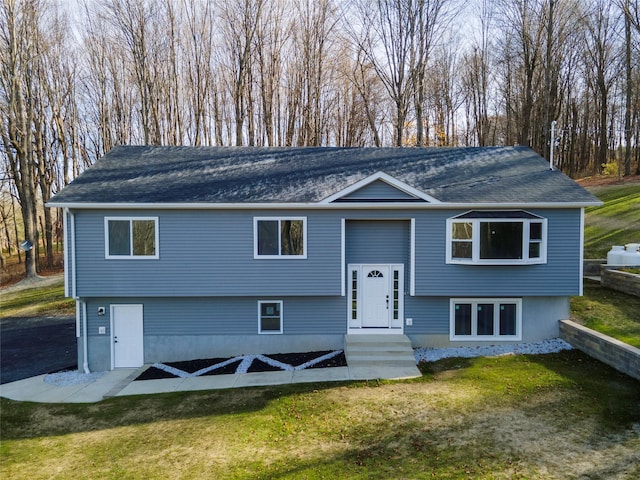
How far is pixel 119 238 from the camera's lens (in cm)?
1045

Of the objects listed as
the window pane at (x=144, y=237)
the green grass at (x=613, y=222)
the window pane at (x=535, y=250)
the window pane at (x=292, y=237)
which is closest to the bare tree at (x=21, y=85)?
the window pane at (x=144, y=237)

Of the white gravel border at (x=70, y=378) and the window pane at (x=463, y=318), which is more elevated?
the window pane at (x=463, y=318)

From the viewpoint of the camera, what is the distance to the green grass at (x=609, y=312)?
384 inches

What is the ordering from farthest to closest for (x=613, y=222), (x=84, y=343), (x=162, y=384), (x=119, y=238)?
(x=613, y=222)
(x=84, y=343)
(x=119, y=238)
(x=162, y=384)

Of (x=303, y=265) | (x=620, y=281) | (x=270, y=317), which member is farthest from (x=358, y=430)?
(x=620, y=281)

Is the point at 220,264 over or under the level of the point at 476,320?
over

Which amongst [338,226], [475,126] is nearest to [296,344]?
[338,226]

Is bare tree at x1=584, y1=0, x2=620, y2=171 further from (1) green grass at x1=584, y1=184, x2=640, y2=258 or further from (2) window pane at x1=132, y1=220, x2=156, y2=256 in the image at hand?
(2) window pane at x1=132, y1=220, x2=156, y2=256

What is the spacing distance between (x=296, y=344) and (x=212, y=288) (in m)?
3.02

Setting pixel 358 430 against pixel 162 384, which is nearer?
pixel 358 430

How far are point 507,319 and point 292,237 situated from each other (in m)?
6.94

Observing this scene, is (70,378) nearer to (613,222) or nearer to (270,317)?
(270,317)

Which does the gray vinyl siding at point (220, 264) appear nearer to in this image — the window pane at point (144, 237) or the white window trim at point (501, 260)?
the window pane at point (144, 237)

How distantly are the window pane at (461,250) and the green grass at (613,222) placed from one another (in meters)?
10.4
